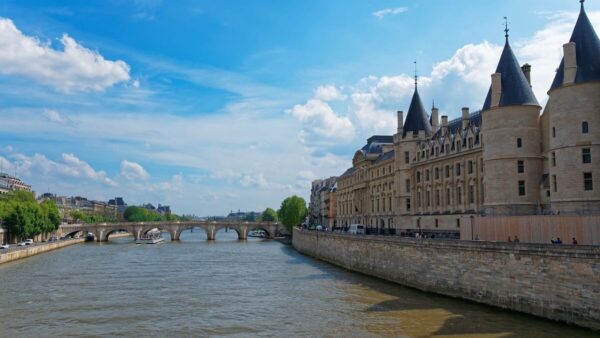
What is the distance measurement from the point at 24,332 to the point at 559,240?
84.2 feet

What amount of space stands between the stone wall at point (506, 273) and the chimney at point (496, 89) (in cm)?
1093

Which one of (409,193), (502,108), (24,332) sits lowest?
(24,332)

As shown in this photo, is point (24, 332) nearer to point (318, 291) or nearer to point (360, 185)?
point (318, 291)

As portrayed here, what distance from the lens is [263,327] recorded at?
2719cm

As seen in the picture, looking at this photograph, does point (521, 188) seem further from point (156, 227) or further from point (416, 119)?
point (156, 227)

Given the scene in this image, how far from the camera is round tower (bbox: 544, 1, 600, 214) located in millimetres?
33031

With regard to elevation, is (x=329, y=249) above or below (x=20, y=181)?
below

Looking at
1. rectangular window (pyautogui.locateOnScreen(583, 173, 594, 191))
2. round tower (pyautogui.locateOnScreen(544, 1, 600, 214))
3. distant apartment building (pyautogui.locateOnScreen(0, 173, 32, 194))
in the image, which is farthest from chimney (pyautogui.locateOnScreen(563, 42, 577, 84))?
distant apartment building (pyautogui.locateOnScreen(0, 173, 32, 194))

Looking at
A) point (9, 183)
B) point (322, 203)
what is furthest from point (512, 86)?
point (9, 183)

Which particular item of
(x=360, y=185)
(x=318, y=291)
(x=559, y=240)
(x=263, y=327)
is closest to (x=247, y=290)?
(x=318, y=291)

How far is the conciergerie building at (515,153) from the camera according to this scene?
3331 cm

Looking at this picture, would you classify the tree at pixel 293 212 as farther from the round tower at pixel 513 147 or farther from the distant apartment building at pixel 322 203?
the round tower at pixel 513 147

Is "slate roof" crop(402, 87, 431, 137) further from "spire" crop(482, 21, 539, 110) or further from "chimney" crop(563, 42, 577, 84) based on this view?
"chimney" crop(563, 42, 577, 84)

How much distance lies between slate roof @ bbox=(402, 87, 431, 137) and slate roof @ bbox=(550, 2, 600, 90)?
89.1 feet
